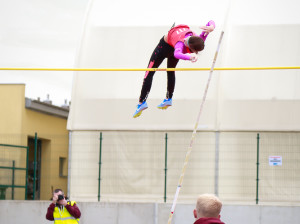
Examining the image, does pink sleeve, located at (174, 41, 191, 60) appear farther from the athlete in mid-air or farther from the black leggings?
the black leggings

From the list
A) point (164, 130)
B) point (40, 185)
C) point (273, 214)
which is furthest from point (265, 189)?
point (40, 185)

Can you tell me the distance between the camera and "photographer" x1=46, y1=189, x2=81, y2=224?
939 cm

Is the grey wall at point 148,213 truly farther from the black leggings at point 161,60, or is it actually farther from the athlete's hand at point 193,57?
the athlete's hand at point 193,57

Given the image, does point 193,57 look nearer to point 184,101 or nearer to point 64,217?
point 64,217

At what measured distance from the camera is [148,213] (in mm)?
13141

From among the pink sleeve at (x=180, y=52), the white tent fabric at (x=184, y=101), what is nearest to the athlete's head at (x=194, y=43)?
the pink sleeve at (x=180, y=52)

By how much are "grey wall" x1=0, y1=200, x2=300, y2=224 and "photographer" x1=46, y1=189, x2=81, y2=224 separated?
12.1 ft

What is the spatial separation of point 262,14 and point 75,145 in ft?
17.2

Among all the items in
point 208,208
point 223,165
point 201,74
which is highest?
point 201,74

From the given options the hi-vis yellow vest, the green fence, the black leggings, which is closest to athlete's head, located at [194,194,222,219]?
the black leggings

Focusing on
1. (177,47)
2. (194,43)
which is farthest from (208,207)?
(177,47)

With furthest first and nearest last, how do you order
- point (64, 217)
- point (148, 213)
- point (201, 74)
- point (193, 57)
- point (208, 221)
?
point (201, 74) < point (148, 213) < point (64, 217) < point (193, 57) < point (208, 221)

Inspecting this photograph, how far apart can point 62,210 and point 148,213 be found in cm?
383

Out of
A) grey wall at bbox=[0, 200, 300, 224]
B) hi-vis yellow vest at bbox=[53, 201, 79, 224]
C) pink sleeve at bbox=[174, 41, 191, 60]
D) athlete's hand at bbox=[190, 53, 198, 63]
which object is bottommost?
grey wall at bbox=[0, 200, 300, 224]
